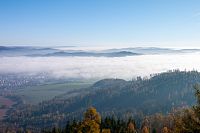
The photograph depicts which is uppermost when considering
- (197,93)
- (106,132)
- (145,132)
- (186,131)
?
(197,93)

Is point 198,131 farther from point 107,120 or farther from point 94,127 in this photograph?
point 107,120

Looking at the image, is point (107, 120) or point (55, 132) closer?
point (55, 132)

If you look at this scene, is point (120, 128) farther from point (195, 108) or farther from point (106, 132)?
point (195, 108)

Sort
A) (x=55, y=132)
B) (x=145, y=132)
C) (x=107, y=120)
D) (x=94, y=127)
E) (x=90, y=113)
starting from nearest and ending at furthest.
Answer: (x=94, y=127)
(x=90, y=113)
(x=55, y=132)
(x=107, y=120)
(x=145, y=132)

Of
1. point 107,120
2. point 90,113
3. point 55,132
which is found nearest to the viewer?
point 90,113

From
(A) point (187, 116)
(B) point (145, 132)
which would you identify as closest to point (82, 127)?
(A) point (187, 116)

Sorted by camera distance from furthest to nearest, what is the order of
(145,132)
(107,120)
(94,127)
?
(145,132) < (107,120) < (94,127)

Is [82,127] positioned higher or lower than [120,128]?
higher

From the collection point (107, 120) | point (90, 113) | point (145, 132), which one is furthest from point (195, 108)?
point (145, 132)

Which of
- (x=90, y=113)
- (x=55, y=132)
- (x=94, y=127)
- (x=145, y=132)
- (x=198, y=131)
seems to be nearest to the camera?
(x=198, y=131)
